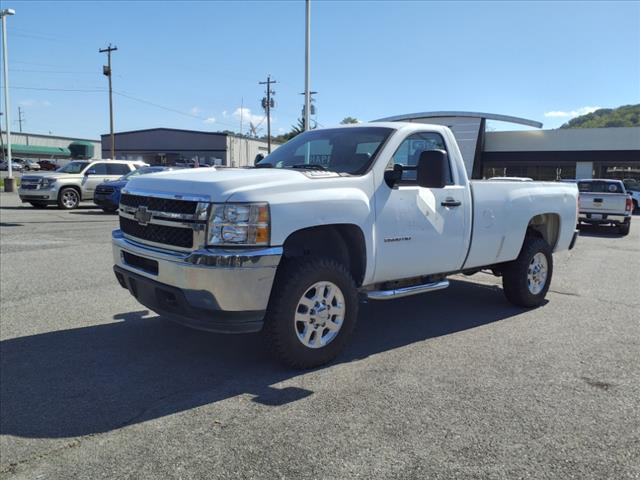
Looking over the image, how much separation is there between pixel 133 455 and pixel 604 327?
497 cm

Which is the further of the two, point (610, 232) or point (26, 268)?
point (610, 232)

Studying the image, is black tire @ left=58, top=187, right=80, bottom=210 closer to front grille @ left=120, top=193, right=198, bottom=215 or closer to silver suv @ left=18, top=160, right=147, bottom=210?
silver suv @ left=18, top=160, right=147, bottom=210

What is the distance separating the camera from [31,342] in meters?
4.95

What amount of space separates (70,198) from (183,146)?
175 feet

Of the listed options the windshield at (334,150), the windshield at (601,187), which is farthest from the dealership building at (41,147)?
the windshield at (334,150)

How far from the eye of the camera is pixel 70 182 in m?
19.5

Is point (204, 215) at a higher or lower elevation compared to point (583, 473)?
higher

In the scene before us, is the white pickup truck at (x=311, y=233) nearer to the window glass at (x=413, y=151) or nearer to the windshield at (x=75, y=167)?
the window glass at (x=413, y=151)

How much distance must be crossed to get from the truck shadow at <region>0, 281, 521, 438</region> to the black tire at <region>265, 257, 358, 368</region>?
0.50ft

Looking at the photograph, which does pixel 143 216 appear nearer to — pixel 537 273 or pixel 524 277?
pixel 524 277

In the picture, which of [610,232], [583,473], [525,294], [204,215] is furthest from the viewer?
[610,232]

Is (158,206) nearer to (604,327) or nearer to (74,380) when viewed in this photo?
(74,380)

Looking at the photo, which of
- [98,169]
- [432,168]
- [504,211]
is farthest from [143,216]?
[98,169]

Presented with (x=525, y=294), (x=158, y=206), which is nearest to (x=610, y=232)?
(x=525, y=294)
